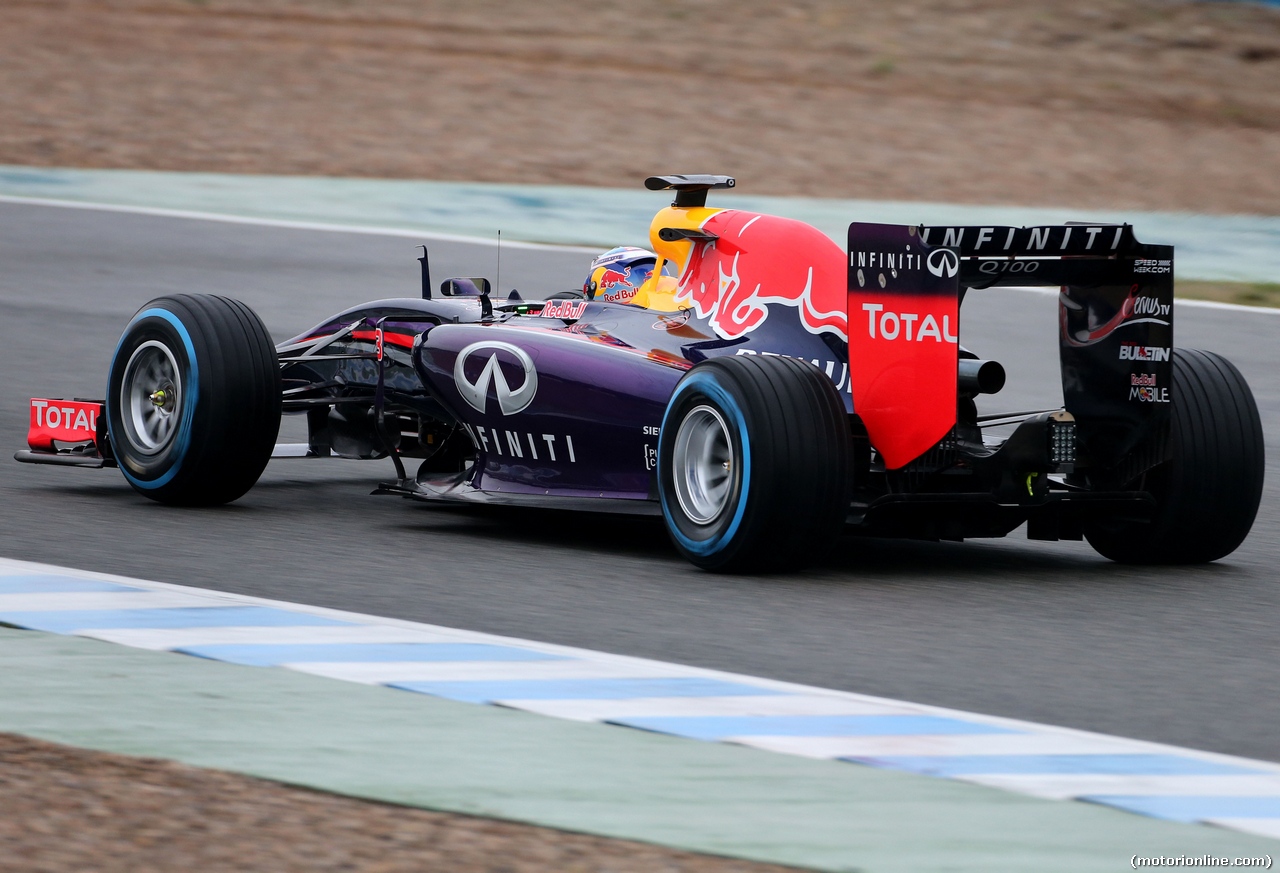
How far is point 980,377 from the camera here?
7.78 meters

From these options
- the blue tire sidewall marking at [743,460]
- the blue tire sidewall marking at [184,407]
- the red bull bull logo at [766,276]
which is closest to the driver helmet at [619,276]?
the red bull bull logo at [766,276]

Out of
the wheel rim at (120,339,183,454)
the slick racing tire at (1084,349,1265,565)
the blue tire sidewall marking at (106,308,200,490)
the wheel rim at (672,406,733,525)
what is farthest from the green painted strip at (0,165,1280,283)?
the wheel rim at (672,406,733,525)

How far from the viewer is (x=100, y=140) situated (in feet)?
72.7

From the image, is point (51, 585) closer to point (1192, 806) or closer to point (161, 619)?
point (161, 619)

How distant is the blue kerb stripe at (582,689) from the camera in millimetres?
5668

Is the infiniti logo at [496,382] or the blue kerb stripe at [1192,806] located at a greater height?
the infiniti logo at [496,382]

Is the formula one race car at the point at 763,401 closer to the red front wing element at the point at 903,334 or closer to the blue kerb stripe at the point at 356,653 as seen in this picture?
the red front wing element at the point at 903,334

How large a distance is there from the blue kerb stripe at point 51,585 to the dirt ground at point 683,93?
1476 cm

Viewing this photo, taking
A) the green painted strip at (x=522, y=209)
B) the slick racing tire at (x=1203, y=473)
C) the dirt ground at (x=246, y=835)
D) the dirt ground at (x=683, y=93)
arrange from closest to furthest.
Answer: the dirt ground at (x=246, y=835), the slick racing tire at (x=1203, y=473), the green painted strip at (x=522, y=209), the dirt ground at (x=683, y=93)

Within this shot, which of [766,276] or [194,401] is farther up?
[766,276]

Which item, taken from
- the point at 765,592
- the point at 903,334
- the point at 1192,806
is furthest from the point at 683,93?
the point at 1192,806

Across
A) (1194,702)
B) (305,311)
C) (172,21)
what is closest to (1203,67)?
(172,21)

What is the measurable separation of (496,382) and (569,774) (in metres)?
3.91

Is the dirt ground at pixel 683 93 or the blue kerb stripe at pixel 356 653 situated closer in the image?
the blue kerb stripe at pixel 356 653
